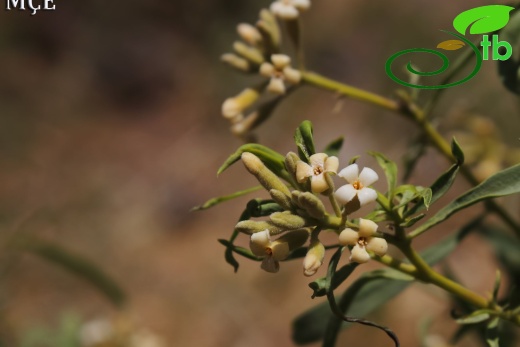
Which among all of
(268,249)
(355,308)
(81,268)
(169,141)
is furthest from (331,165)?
(169,141)

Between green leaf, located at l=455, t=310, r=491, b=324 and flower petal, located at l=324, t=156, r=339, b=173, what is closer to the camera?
flower petal, located at l=324, t=156, r=339, b=173


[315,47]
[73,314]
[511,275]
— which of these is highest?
[511,275]

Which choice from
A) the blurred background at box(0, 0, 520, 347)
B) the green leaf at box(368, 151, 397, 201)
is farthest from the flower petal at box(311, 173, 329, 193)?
the blurred background at box(0, 0, 520, 347)

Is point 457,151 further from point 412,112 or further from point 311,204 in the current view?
point 412,112

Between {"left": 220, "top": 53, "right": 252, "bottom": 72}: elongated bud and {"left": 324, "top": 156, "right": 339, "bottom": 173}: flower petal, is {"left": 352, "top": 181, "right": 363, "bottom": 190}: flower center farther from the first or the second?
{"left": 220, "top": 53, "right": 252, "bottom": 72}: elongated bud

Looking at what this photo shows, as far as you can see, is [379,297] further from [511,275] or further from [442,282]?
[511,275]

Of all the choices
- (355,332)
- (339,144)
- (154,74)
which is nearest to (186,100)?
(154,74)
